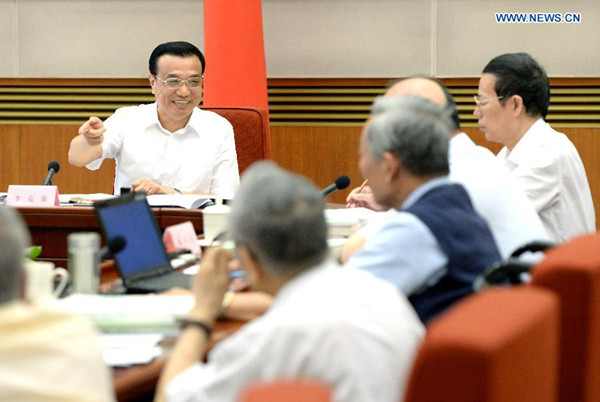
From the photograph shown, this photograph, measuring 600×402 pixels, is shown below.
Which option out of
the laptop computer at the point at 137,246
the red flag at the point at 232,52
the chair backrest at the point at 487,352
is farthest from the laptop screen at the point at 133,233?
the red flag at the point at 232,52

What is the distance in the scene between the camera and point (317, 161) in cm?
698

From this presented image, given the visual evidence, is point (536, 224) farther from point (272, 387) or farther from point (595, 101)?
point (595, 101)

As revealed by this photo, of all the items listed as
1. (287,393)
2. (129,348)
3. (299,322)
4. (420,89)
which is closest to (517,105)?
(420,89)

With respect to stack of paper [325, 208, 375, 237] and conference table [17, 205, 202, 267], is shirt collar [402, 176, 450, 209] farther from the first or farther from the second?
conference table [17, 205, 202, 267]

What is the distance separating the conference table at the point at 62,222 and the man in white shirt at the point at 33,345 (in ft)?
7.09

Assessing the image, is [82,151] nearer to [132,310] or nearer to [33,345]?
[132,310]

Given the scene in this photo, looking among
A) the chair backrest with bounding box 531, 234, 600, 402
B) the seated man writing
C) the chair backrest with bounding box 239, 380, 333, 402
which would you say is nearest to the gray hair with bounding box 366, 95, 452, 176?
the seated man writing

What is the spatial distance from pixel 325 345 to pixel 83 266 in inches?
43.0

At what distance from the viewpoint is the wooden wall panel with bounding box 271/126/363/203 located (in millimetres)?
6910

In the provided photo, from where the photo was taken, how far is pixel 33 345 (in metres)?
1.41

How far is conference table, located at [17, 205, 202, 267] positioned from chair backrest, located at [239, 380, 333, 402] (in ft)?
8.39

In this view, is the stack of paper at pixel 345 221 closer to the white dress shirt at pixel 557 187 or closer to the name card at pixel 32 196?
the white dress shirt at pixel 557 187

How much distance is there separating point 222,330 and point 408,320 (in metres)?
0.63

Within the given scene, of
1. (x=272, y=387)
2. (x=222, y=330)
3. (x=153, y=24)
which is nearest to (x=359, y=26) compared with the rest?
(x=153, y=24)
